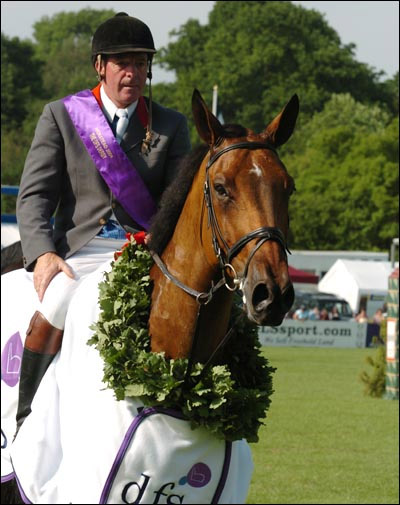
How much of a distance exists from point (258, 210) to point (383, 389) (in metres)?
17.8

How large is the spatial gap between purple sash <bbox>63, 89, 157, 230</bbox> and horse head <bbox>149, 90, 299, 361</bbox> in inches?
13.5

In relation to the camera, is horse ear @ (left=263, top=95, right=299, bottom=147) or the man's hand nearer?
horse ear @ (left=263, top=95, right=299, bottom=147)

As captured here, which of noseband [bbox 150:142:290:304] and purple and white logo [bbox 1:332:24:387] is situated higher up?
noseband [bbox 150:142:290:304]

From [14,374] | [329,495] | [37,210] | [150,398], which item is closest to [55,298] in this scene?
[37,210]

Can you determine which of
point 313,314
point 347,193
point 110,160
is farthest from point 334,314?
point 110,160

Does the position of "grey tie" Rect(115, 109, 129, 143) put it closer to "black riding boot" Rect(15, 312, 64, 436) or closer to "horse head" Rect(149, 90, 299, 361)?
"horse head" Rect(149, 90, 299, 361)

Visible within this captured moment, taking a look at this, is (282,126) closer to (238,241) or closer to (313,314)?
(238,241)

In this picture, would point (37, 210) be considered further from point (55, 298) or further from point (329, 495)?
point (329, 495)

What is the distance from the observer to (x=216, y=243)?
16.0ft

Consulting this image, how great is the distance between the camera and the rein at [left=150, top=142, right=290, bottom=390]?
14.9ft

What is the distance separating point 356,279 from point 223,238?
3965 cm

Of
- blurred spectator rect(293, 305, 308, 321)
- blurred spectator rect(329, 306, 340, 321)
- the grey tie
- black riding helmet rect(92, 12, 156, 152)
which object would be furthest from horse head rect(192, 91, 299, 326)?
blurred spectator rect(329, 306, 340, 321)

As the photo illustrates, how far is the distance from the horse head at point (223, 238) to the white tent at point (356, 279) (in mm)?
38443

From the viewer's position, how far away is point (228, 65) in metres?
55.8
